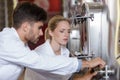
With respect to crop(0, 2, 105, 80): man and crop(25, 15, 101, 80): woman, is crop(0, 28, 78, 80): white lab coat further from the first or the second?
crop(25, 15, 101, 80): woman

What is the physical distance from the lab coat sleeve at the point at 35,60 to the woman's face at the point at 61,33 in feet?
1.53

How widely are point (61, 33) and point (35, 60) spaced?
508 mm

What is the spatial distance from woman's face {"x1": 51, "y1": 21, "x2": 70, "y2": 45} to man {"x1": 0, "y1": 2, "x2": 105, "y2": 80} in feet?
1.13

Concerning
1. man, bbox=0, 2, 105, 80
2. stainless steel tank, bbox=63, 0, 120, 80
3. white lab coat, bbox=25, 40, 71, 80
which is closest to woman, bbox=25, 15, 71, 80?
white lab coat, bbox=25, 40, 71, 80

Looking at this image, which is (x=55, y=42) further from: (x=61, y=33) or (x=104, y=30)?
(x=104, y=30)

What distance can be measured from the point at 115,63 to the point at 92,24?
0.96ft

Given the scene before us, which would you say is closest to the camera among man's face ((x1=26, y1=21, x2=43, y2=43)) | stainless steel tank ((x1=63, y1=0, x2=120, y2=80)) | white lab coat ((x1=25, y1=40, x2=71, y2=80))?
stainless steel tank ((x1=63, y1=0, x2=120, y2=80))

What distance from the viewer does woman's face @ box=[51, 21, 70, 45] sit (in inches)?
68.0

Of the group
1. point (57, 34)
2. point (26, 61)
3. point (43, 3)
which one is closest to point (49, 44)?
point (57, 34)

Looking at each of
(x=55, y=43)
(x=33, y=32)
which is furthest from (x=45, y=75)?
(x=33, y=32)

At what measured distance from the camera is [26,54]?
1.26m

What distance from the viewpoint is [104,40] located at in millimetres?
1366

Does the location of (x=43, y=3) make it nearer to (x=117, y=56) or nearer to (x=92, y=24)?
(x=92, y=24)

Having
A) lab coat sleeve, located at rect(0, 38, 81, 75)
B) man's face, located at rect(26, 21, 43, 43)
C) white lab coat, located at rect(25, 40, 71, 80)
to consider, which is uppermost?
man's face, located at rect(26, 21, 43, 43)
